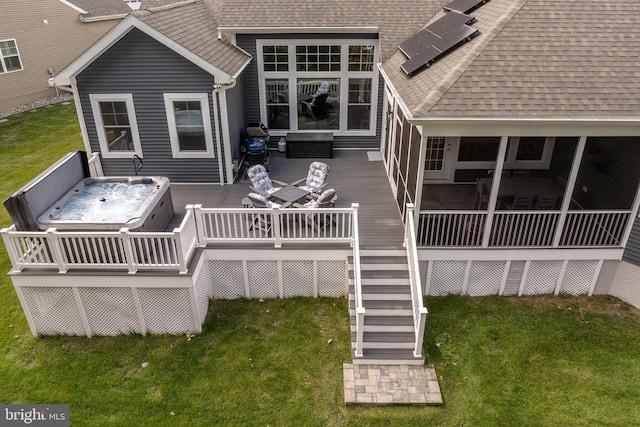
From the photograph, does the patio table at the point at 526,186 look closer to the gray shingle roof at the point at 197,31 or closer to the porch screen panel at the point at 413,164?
the porch screen panel at the point at 413,164

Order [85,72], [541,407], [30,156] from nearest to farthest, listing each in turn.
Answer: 1. [541,407]
2. [85,72]
3. [30,156]

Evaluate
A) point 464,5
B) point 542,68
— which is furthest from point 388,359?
point 464,5

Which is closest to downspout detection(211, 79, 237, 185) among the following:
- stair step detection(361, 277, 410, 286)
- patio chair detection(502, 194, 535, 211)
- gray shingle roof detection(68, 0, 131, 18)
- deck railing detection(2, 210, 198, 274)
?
deck railing detection(2, 210, 198, 274)

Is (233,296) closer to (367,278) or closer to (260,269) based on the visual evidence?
(260,269)

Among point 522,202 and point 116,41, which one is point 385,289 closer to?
point 522,202

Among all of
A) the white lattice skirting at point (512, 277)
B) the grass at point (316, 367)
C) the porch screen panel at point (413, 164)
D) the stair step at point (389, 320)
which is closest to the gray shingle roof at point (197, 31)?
the porch screen panel at point (413, 164)

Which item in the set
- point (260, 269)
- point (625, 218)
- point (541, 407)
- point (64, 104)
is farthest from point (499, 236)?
point (64, 104)

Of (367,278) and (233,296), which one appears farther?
(233,296)
